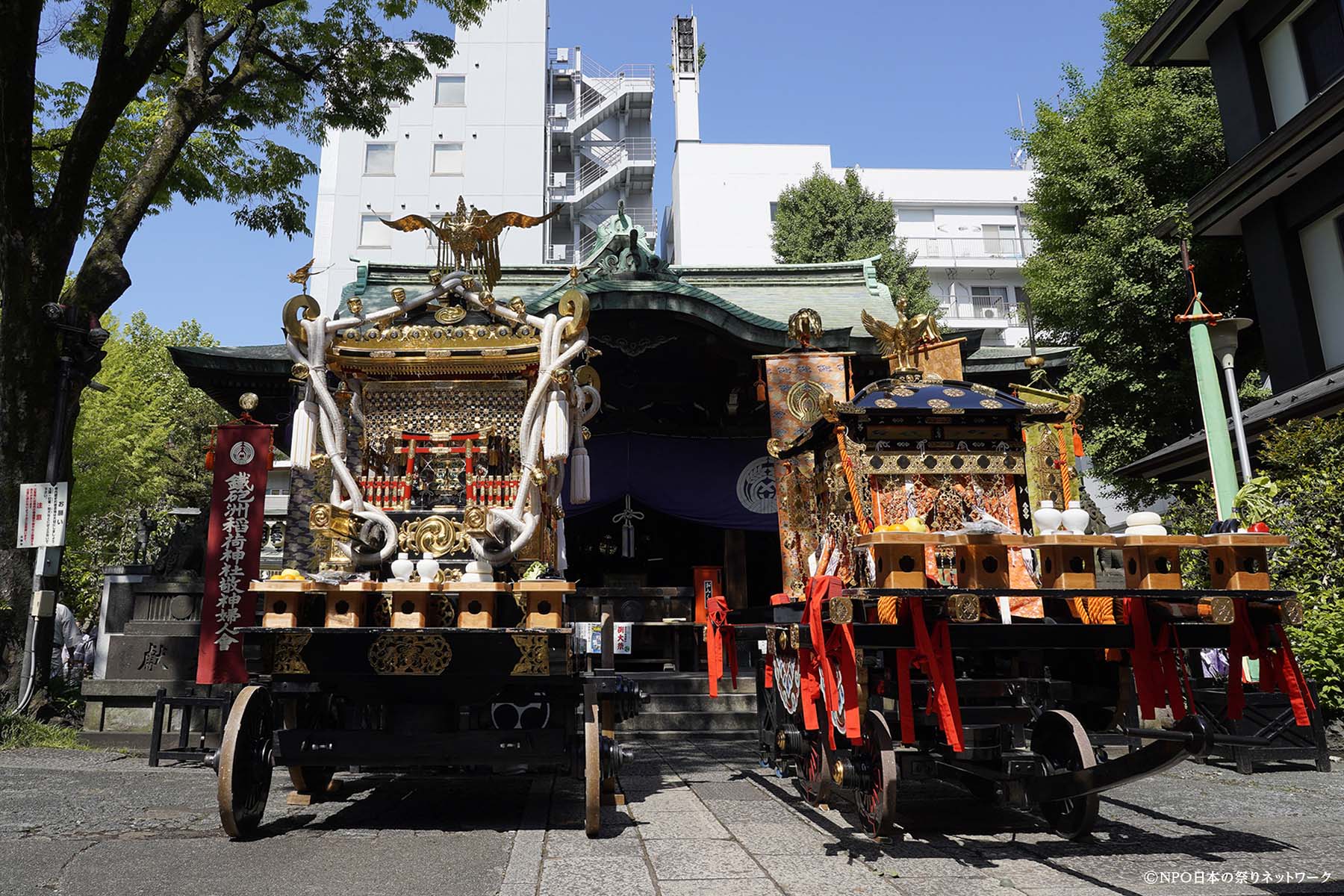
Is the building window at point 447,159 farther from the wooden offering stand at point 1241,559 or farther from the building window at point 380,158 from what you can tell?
the wooden offering stand at point 1241,559

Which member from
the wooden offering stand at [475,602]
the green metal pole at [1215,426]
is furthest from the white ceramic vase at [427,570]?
the green metal pole at [1215,426]

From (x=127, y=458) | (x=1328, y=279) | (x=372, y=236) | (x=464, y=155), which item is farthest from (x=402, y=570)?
(x=464, y=155)

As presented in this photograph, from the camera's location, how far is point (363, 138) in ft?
115

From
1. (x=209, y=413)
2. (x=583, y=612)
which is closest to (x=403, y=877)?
(x=583, y=612)

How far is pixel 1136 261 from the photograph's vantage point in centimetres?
1662

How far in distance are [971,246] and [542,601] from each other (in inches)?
1439

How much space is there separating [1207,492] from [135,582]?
13.9m

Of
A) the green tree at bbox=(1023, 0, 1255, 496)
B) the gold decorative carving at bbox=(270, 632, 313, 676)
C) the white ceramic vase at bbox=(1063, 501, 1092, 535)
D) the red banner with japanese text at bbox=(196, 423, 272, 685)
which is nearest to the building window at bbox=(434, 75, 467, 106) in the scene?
the green tree at bbox=(1023, 0, 1255, 496)

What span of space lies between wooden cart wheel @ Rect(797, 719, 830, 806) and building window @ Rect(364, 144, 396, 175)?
34.5 metres

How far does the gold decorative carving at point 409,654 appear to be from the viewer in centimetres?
517

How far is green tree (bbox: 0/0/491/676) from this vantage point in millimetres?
9680

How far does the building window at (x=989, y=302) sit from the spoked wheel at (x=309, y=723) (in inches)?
1369

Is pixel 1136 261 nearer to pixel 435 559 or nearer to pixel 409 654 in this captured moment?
pixel 435 559

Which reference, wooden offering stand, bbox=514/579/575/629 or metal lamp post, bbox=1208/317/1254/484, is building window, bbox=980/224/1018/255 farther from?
wooden offering stand, bbox=514/579/575/629
